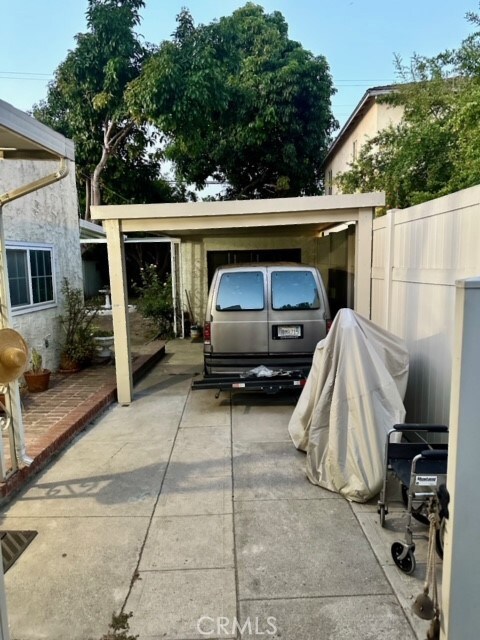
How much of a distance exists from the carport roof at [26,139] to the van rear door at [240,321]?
2.91 metres

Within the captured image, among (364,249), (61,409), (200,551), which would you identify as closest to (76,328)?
(61,409)

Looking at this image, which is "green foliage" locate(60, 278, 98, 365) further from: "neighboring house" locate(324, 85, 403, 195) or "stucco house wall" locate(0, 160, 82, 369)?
"neighboring house" locate(324, 85, 403, 195)

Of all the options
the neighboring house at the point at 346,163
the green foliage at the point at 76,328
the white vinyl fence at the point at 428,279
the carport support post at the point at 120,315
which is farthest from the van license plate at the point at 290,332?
the green foliage at the point at 76,328

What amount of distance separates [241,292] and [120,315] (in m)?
1.84

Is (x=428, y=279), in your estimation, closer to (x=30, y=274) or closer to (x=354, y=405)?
(x=354, y=405)

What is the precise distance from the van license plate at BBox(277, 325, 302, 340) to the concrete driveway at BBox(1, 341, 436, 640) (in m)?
1.65

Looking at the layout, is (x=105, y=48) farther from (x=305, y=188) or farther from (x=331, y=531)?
(x=331, y=531)

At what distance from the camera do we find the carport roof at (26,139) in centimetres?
280

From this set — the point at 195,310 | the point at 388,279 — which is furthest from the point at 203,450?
the point at 195,310

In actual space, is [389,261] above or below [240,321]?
above

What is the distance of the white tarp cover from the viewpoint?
3.64 metres

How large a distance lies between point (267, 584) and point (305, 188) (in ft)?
57.3

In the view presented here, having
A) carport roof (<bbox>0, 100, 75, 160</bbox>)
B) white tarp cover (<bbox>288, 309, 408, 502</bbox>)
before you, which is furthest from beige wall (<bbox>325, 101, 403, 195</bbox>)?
carport roof (<bbox>0, 100, 75, 160</bbox>)

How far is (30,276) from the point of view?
286 inches
